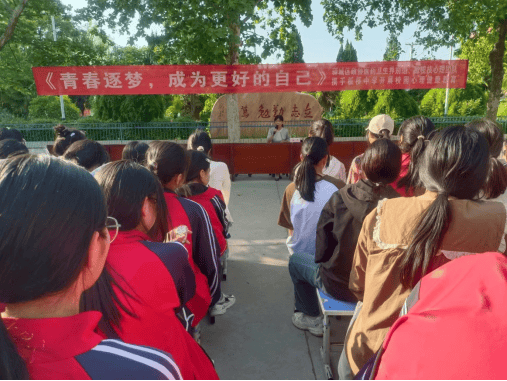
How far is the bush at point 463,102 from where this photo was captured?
18.5 meters

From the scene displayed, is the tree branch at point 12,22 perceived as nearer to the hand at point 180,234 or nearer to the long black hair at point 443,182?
the hand at point 180,234

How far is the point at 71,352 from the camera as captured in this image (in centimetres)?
73

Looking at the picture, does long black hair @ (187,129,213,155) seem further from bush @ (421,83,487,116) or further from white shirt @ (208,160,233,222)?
bush @ (421,83,487,116)

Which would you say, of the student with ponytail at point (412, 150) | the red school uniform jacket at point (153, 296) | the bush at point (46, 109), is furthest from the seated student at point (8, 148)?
the bush at point (46, 109)

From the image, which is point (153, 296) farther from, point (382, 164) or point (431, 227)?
point (382, 164)

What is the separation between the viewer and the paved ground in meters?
2.59

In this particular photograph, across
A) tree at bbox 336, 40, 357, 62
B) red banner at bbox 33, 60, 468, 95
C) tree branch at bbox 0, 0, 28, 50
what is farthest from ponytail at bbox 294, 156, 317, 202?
tree at bbox 336, 40, 357, 62

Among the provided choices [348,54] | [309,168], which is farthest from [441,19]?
[348,54]

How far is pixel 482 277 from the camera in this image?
68cm

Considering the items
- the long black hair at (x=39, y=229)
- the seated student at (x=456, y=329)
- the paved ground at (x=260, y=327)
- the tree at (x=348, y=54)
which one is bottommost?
the paved ground at (x=260, y=327)

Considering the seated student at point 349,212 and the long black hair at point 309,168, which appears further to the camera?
the long black hair at point 309,168

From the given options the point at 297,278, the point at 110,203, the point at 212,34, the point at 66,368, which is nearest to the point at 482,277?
the point at 66,368

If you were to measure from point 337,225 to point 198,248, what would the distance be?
860mm

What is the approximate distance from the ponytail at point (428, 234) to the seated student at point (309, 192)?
1379mm
